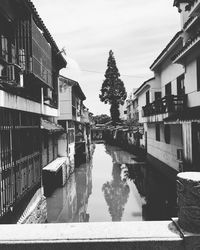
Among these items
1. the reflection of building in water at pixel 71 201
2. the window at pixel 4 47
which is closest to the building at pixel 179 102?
the reflection of building in water at pixel 71 201

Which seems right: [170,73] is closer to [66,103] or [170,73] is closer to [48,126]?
[66,103]

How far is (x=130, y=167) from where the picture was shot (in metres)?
23.7

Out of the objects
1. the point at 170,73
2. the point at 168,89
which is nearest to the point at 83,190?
the point at 168,89

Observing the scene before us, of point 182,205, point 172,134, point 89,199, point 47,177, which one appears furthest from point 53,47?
point 182,205

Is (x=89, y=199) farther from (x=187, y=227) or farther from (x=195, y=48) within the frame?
(x=187, y=227)

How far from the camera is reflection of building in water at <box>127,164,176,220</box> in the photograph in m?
10.7

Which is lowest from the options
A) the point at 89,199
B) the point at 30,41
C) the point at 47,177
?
the point at 89,199

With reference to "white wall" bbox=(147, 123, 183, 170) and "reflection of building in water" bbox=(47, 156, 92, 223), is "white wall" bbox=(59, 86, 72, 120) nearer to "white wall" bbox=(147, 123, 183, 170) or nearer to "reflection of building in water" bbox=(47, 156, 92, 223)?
"reflection of building in water" bbox=(47, 156, 92, 223)

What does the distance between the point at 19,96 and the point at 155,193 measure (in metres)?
9.75

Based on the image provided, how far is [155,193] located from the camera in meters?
14.2

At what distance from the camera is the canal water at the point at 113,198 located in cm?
1096

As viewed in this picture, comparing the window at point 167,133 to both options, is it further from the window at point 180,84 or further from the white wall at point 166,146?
the window at point 180,84

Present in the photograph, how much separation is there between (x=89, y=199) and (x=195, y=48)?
9.33 metres

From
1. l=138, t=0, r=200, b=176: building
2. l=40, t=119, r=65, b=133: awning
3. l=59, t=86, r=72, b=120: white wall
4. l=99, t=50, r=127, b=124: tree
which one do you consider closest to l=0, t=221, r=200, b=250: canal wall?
l=138, t=0, r=200, b=176: building
